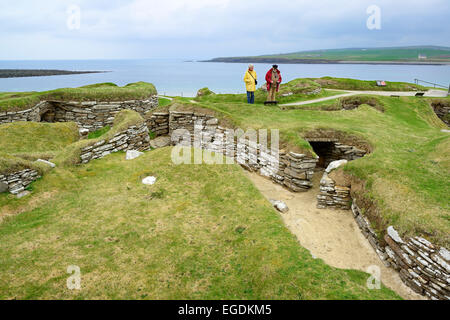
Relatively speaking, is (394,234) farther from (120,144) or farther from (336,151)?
(120,144)

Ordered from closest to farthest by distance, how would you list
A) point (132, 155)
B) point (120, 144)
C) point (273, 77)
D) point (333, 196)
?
point (333, 196) < point (132, 155) < point (120, 144) < point (273, 77)

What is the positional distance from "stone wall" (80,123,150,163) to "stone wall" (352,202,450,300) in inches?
556

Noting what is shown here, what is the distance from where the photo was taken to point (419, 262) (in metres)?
7.77

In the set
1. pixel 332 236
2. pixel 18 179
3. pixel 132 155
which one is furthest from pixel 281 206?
pixel 18 179

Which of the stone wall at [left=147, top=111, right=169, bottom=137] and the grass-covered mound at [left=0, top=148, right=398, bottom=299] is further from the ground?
the stone wall at [left=147, top=111, right=169, bottom=137]

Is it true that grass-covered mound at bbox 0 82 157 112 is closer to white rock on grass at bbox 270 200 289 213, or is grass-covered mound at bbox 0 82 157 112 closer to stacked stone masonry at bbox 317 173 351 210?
white rock on grass at bbox 270 200 289 213

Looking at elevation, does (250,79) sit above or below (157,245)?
above

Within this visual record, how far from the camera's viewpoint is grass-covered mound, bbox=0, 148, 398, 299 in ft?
22.2

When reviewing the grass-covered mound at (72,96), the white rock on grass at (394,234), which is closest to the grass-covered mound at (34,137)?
the grass-covered mound at (72,96)

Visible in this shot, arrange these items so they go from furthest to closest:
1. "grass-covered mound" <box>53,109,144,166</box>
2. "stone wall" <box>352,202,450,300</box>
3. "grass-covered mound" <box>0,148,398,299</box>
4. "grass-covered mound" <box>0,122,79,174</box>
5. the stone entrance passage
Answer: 1. the stone entrance passage
2. "grass-covered mound" <box>0,122,79,174</box>
3. "grass-covered mound" <box>53,109,144,166</box>
4. "stone wall" <box>352,202,450,300</box>
5. "grass-covered mound" <box>0,148,398,299</box>

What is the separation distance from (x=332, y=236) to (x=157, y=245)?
266 inches

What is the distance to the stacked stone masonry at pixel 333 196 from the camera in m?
12.0

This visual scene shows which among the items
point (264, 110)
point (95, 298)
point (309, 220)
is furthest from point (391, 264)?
point (264, 110)

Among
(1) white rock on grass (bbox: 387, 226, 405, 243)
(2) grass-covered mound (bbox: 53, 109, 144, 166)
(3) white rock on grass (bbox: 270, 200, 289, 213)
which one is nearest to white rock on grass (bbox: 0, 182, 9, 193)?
(2) grass-covered mound (bbox: 53, 109, 144, 166)
